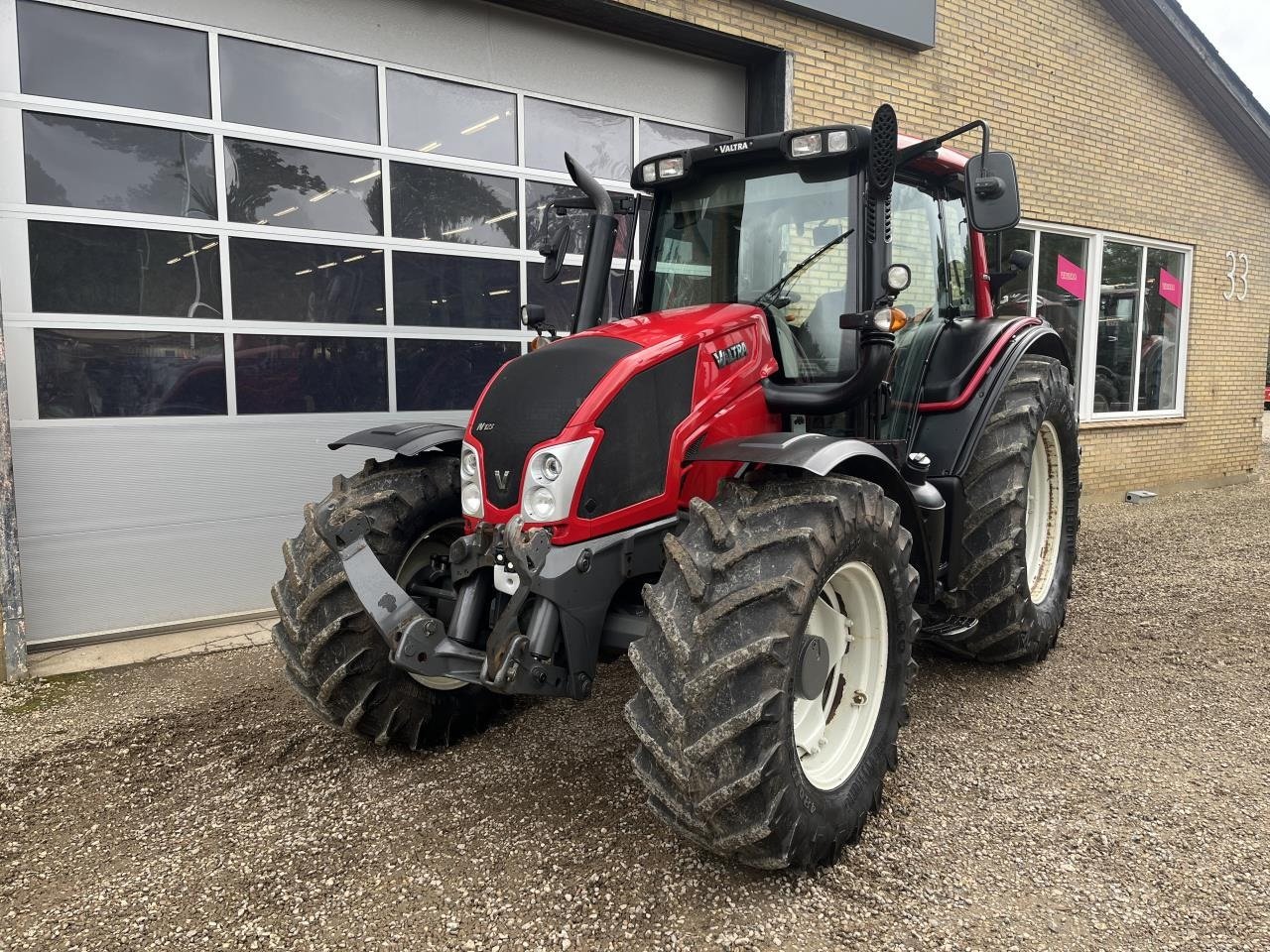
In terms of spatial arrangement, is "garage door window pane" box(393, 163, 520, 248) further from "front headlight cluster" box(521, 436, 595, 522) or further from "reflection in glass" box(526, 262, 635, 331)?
"front headlight cluster" box(521, 436, 595, 522)

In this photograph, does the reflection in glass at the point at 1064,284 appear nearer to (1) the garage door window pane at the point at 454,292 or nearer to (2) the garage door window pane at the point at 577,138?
(2) the garage door window pane at the point at 577,138

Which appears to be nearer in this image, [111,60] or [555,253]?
[555,253]

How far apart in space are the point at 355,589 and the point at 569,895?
1.07 meters

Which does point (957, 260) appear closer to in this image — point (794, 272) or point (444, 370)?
point (794, 272)

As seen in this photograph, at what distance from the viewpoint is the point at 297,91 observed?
5047 millimetres

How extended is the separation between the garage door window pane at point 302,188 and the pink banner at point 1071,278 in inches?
268

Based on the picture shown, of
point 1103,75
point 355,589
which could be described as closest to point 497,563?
point 355,589

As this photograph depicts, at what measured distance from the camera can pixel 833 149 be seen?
3.00 meters

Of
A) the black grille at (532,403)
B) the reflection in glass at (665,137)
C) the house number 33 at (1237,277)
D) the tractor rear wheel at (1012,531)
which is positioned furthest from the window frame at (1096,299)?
the black grille at (532,403)

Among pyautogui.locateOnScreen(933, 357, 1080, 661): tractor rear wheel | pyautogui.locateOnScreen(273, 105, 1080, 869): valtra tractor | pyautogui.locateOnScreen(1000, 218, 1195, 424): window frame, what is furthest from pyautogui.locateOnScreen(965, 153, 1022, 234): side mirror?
pyautogui.locateOnScreen(1000, 218, 1195, 424): window frame

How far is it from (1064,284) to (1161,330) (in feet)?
6.70

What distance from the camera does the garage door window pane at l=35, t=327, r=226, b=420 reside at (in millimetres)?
4461

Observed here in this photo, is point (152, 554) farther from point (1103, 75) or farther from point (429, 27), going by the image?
point (1103, 75)

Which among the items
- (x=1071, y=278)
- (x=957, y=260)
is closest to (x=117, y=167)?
(x=957, y=260)
